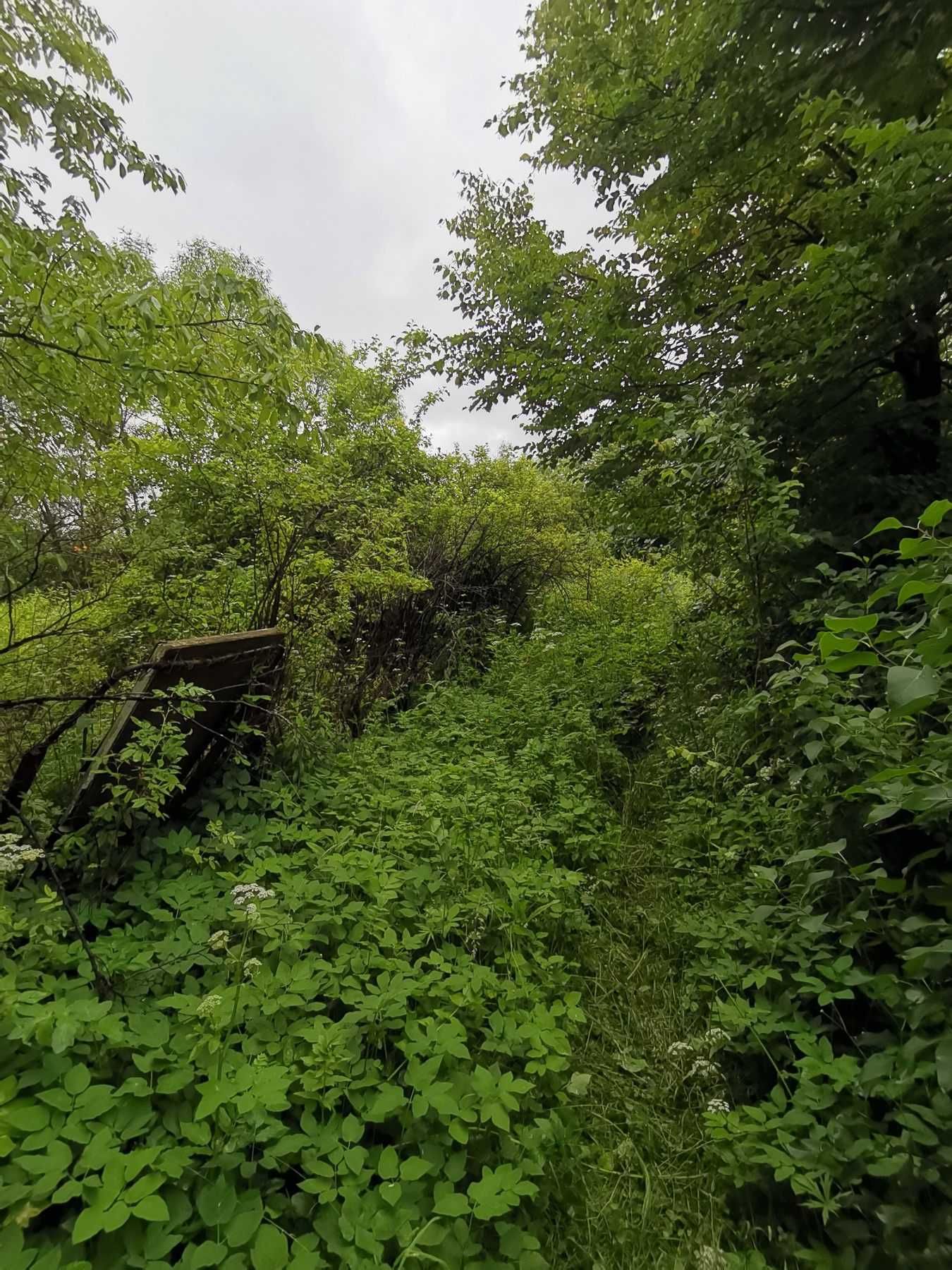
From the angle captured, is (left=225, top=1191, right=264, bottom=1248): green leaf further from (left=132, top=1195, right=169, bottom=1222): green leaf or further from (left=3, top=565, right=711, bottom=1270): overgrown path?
(left=132, top=1195, right=169, bottom=1222): green leaf

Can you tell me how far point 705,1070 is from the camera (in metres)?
1.63

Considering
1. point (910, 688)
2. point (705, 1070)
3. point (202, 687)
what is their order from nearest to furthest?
point (910, 688), point (705, 1070), point (202, 687)

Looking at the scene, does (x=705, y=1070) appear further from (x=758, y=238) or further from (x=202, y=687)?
(x=758, y=238)

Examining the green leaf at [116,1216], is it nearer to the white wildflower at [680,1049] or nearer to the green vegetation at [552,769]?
the green vegetation at [552,769]

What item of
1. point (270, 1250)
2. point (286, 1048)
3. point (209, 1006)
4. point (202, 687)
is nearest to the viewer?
point (270, 1250)

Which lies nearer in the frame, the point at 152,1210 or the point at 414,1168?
the point at 152,1210

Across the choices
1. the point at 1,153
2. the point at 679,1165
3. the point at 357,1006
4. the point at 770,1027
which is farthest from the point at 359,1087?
the point at 1,153

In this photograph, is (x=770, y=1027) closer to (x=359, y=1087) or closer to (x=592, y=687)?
(x=359, y=1087)

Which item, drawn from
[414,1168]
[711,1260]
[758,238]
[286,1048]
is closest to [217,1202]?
[286,1048]

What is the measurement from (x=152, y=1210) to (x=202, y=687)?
1.75m

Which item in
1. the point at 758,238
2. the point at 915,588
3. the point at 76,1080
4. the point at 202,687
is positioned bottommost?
the point at 76,1080

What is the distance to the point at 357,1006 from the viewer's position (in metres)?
1.59

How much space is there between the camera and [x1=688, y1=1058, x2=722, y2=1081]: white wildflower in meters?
1.63

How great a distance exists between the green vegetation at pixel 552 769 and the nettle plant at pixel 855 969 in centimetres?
2
